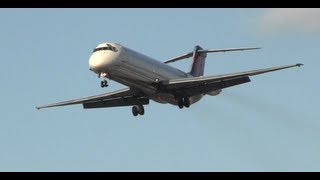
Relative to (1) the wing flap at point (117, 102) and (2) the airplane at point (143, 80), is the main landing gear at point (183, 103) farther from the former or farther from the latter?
(1) the wing flap at point (117, 102)

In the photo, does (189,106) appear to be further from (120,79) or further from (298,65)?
(298,65)

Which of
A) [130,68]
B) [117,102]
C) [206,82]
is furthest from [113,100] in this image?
[206,82]

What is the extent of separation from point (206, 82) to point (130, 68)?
738 centimetres

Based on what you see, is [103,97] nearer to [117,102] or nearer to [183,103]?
[117,102]

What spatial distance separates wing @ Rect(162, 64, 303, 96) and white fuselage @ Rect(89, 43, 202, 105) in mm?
889

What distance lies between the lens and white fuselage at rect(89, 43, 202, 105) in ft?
184

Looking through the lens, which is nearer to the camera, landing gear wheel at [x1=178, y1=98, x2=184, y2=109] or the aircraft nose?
the aircraft nose

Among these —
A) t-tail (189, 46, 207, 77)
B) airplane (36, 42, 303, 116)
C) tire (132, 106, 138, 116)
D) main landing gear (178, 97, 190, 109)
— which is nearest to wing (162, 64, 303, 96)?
airplane (36, 42, 303, 116)

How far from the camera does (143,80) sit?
192ft

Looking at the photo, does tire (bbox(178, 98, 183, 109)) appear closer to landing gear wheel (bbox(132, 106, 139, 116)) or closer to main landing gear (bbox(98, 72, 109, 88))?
landing gear wheel (bbox(132, 106, 139, 116))

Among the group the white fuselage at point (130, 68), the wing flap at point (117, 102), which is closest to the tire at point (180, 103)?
the white fuselage at point (130, 68)
